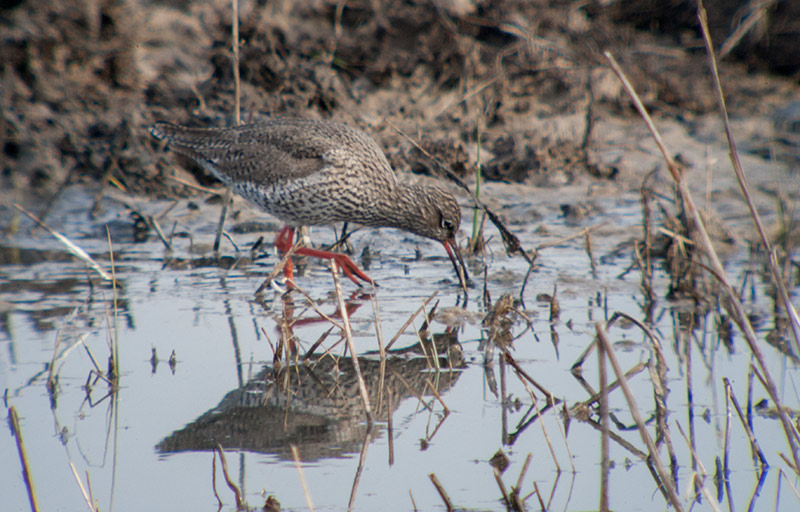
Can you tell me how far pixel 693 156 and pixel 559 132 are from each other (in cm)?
140

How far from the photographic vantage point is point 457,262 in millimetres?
6594

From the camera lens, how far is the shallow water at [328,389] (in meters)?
3.25

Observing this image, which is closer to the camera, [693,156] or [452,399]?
[452,399]

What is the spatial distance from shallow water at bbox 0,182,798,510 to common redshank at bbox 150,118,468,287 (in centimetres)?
35

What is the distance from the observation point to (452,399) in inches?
159

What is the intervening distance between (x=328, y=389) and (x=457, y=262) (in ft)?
8.56

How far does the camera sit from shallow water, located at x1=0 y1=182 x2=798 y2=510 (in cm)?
325

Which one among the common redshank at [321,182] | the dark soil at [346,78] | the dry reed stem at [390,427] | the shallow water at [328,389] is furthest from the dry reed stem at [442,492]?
the dark soil at [346,78]

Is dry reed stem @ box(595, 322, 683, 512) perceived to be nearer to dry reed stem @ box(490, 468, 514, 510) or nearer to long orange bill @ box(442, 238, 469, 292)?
dry reed stem @ box(490, 468, 514, 510)

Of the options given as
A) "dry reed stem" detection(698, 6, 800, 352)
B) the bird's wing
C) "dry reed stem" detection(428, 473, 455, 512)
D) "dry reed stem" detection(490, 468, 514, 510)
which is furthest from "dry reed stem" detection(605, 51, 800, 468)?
the bird's wing

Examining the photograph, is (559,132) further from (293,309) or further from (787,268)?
(293,309)

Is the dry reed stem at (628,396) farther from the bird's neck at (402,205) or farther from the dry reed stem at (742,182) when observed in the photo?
the bird's neck at (402,205)

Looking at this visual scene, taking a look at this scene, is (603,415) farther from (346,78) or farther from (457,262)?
(346,78)

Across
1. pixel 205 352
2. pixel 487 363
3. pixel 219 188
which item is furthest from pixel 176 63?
pixel 487 363
